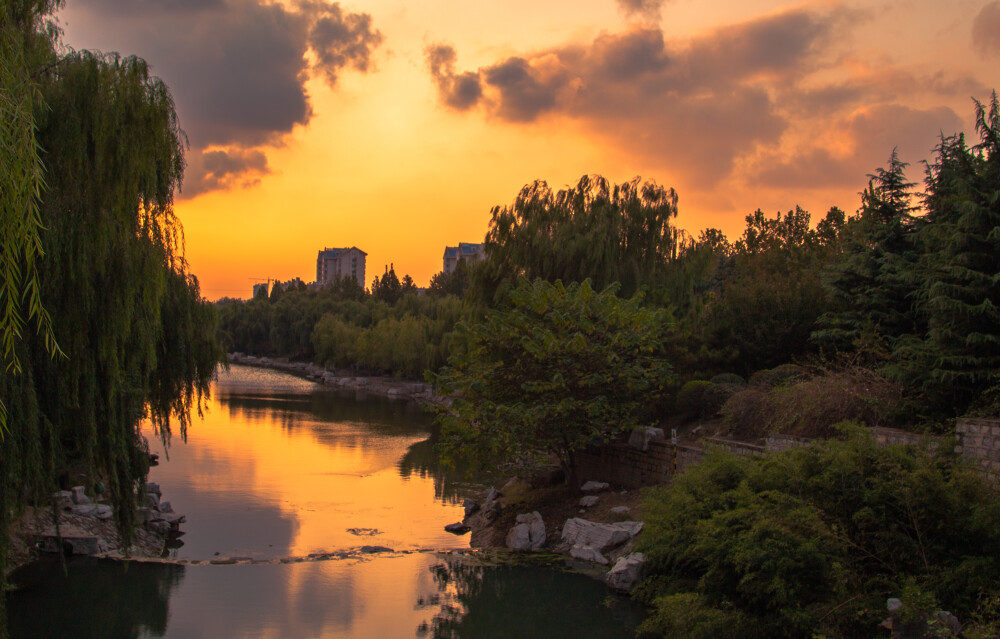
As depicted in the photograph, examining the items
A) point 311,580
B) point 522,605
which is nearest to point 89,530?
point 311,580

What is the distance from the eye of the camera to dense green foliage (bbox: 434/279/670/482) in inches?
568

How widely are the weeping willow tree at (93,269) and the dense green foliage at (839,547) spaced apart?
6.99m

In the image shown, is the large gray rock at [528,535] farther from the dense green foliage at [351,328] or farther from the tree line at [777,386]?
the dense green foliage at [351,328]

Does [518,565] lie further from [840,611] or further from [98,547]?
[98,547]

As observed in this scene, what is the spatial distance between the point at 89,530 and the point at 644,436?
1079cm

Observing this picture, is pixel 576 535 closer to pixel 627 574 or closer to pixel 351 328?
pixel 627 574

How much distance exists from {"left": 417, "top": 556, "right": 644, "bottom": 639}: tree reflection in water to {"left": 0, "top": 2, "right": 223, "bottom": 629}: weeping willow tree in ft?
15.3

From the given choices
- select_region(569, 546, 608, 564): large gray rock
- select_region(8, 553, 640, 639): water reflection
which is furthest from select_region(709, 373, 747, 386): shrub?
select_region(8, 553, 640, 639): water reflection

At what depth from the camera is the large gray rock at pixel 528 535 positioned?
13.6 metres

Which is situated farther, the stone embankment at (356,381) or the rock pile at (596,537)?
the stone embankment at (356,381)

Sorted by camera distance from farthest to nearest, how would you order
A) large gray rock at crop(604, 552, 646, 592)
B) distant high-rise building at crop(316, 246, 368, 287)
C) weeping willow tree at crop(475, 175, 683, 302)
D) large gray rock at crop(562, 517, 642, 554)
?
distant high-rise building at crop(316, 246, 368, 287), weeping willow tree at crop(475, 175, 683, 302), large gray rock at crop(562, 517, 642, 554), large gray rock at crop(604, 552, 646, 592)

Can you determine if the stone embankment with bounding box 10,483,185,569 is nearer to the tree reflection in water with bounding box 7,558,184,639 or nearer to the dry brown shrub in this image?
the tree reflection in water with bounding box 7,558,184,639

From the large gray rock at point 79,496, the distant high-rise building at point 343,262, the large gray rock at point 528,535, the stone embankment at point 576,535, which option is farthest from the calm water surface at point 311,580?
the distant high-rise building at point 343,262

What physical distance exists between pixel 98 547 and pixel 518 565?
707cm
